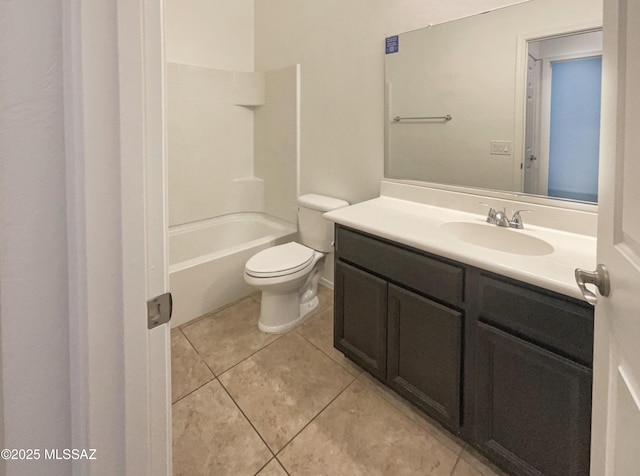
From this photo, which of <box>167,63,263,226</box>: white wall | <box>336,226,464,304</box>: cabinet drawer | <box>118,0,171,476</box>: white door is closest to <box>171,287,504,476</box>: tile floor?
<box>336,226,464,304</box>: cabinet drawer

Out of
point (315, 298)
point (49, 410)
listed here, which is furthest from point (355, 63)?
point (49, 410)

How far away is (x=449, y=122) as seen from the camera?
186 centimetres

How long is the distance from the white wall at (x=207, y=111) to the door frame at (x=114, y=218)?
96.0 inches

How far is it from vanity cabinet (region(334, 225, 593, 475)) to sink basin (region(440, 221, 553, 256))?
343 mm

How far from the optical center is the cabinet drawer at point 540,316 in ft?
3.26

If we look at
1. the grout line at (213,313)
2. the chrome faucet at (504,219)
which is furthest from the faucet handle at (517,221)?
the grout line at (213,313)

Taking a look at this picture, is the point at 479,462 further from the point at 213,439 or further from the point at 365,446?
the point at 213,439

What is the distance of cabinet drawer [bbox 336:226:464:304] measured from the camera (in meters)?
1.31

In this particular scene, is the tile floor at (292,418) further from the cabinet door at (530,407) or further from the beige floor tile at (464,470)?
the cabinet door at (530,407)

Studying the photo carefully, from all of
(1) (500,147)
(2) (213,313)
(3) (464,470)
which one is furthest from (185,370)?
(1) (500,147)

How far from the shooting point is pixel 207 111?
9.68ft

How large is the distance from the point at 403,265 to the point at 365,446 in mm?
772

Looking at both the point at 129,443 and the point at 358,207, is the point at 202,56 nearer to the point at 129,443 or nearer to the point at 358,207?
the point at 358,207

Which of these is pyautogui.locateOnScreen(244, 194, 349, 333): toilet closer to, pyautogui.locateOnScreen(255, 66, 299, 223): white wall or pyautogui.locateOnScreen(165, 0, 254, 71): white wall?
pyautogui.locateOnScreen(255, 66, 299, 223): white wall
